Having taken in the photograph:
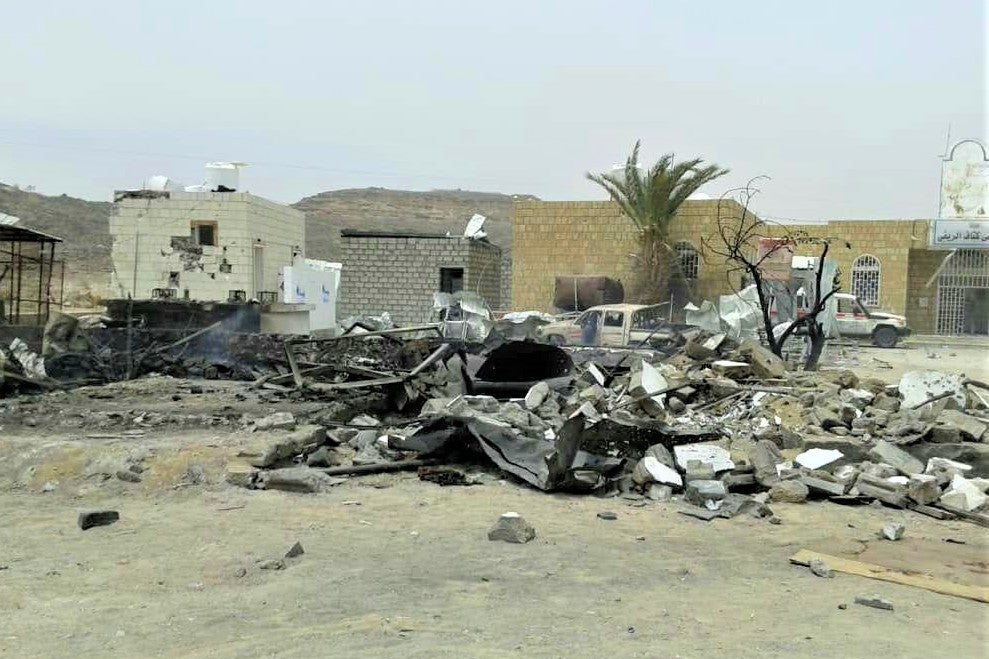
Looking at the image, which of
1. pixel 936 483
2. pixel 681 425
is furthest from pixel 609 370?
pixel 936 483

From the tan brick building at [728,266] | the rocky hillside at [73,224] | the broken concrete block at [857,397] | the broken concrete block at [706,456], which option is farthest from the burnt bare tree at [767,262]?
the rocky hillside at [73,224]

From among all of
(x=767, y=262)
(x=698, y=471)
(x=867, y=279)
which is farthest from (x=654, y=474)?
(x=867, y=279)

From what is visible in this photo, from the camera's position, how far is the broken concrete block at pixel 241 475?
6906 mm

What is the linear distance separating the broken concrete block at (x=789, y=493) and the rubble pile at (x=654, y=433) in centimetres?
1

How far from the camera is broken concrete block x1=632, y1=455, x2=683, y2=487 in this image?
6887 millimetres

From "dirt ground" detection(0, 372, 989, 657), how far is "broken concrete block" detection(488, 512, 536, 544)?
129 mm

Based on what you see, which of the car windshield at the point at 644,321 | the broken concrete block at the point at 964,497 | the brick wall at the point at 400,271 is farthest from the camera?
the brick wall at the point at 400,271

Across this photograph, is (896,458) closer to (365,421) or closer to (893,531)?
(893,531)

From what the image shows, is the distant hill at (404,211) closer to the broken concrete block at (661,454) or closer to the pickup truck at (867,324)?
the pickup truck at (867,324)

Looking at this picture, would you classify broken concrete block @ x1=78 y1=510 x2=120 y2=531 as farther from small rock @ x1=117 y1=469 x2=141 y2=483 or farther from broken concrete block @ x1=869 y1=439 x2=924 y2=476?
broken concrete block @ x1=869 y1=439 x2=924 y2=476

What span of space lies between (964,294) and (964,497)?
28.0 m

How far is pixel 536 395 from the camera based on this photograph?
9.62 metres

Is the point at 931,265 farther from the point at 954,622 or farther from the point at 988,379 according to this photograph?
the point at 954,622

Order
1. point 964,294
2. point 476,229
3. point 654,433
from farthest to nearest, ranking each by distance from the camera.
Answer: point 964,294
point 476,229
point 654,433
